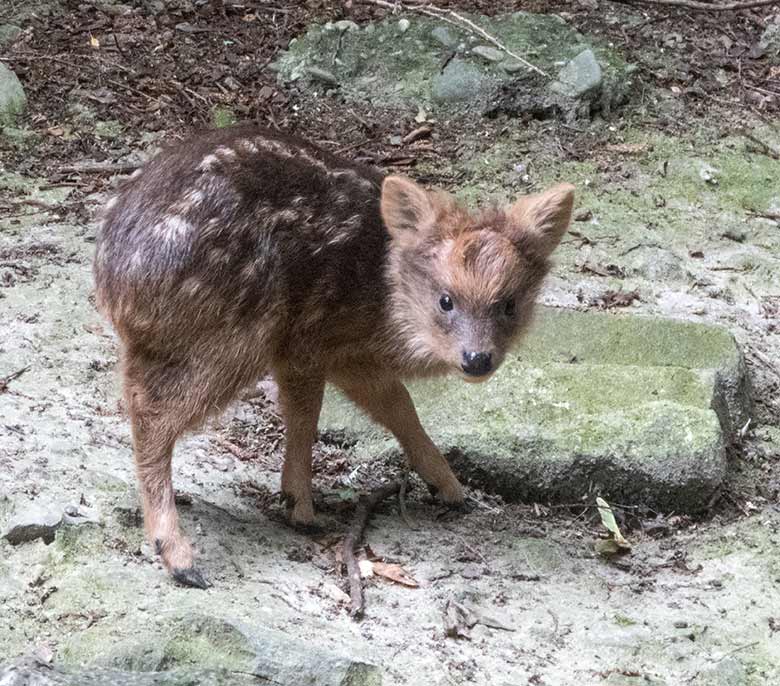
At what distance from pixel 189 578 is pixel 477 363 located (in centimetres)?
161

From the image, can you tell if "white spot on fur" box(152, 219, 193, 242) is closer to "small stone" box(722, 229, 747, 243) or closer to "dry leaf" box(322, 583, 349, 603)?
"dry leaf" box(322, 583, 349, 603)

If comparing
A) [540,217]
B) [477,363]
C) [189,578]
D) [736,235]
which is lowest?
[736,235]

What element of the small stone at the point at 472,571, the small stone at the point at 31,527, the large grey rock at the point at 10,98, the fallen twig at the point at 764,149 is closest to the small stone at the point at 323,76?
the large grey rock at the point at 10,98

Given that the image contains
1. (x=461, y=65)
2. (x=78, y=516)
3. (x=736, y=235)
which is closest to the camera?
(x=78, y=516)

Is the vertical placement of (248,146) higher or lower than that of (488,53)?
higher

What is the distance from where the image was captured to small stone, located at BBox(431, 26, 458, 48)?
34.9ft

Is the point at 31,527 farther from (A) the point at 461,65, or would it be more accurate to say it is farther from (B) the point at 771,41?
(B) the point at 771,41

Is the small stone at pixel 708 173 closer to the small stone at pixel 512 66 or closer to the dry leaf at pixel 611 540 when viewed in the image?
the small stone at pixel 512 66

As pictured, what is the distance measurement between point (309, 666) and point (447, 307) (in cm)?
209

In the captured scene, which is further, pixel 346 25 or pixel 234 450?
pixel 346 25

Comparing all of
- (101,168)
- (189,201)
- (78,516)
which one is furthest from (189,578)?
(101,168)

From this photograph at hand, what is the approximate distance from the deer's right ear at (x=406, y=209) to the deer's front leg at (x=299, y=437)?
0.84 metres

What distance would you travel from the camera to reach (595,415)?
650 centimetres

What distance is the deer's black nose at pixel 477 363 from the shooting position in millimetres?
5480
